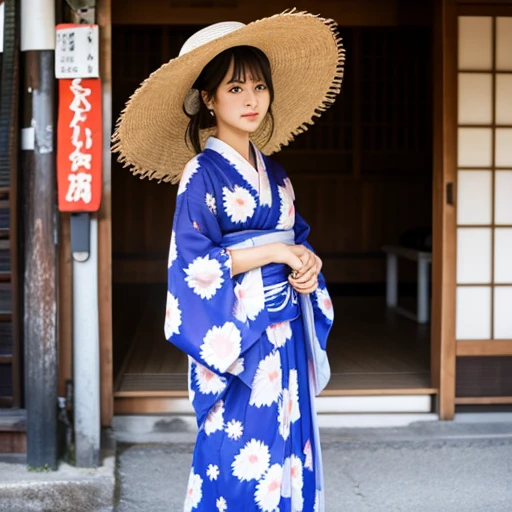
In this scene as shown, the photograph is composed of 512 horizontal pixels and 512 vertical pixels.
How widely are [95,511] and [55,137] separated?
5.43 feet

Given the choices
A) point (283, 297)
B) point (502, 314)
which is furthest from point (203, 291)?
point (502, 314)

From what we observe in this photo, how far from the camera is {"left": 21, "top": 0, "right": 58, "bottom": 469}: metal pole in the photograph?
13.6ft

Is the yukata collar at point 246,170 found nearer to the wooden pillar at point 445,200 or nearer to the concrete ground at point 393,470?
the concrete ground at point 393,470

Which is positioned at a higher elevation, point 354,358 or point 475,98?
point 475,98

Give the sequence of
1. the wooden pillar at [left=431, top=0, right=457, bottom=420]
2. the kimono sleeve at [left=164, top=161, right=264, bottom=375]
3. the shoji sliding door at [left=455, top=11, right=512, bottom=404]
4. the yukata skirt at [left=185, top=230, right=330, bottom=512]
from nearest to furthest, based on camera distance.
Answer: the kimono sleeve at [left=164, top=161, right=264, bottom=375]
the yukata skirt at [left=185, top=230, right=330, bottom=512]
the wooden pillar at [left=431, top=0, right=457, bottom=420]
the shoji sliding door at [left=455, top=11, right=512, bottom=404]

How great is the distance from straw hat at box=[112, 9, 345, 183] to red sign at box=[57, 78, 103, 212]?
1159 millimetres

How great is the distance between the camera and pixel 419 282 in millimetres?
7789

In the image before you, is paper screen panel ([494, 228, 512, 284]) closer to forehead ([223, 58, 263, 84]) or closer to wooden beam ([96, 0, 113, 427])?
wooden beam ([96, 0, 113, 427])

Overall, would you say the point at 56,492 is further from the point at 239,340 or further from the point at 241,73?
the point at 241,73

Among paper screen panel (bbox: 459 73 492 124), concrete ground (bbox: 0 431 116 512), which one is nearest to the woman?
concrete ground (bbox: 0 431 116 512)

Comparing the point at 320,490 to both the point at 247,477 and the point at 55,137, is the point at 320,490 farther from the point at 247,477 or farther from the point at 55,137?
the point at 55,137

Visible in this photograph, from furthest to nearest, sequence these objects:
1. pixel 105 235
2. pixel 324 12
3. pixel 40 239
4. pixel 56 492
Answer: pixel 324 12, pixel 105 235, pixel 40 239, pixel 56 492

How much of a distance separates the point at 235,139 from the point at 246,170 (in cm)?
10

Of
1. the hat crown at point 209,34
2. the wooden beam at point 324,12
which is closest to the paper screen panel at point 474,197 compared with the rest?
the wooden beam at point 324,12
